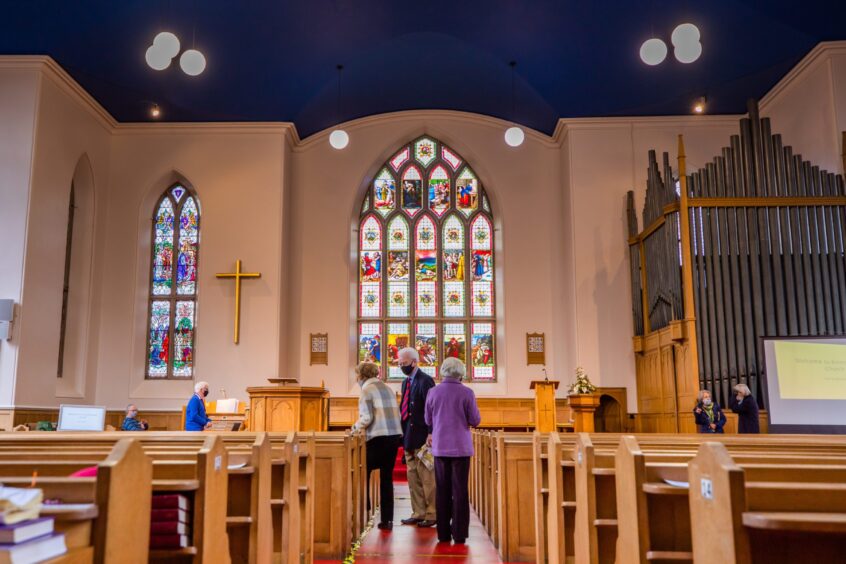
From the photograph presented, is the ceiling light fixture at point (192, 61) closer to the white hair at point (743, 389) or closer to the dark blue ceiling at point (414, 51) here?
the dark blue ceiling at point (414, 51)

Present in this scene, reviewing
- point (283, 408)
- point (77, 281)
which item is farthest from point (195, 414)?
point (77, 281)

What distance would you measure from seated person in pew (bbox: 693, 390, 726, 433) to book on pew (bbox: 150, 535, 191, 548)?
23.2 ft

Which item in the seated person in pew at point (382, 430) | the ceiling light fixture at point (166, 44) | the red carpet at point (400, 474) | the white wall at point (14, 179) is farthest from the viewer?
the red carpet at point (400, 474)

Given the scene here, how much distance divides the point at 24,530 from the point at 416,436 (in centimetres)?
491

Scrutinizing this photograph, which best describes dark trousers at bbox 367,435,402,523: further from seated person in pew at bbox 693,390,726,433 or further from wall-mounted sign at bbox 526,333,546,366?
wall-mounted sign at bbox 526,333,546,366

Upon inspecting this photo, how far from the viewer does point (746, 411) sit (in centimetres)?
834

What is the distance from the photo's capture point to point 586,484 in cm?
330

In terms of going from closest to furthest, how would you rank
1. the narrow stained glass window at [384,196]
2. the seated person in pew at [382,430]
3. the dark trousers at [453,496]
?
the dark trousers at [453,496]
the seated person in pew at [382,430]
the narrow stained glass window at [384,196]

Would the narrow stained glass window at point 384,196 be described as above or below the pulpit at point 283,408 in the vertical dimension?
above

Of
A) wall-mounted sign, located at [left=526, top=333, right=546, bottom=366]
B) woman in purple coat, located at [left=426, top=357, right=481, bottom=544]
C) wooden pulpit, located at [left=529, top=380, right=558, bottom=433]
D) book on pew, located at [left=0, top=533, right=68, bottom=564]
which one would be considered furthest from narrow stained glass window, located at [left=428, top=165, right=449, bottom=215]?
book on pew, located at [left=0, top=533, right=68, bottom=564]

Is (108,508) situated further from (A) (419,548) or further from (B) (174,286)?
(B) (174,286)

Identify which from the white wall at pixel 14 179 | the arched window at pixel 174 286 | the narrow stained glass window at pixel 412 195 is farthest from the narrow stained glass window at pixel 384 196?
the white wall at pixel 14 179

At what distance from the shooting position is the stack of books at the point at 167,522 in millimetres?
2566

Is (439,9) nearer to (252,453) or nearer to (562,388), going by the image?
(562,388)
